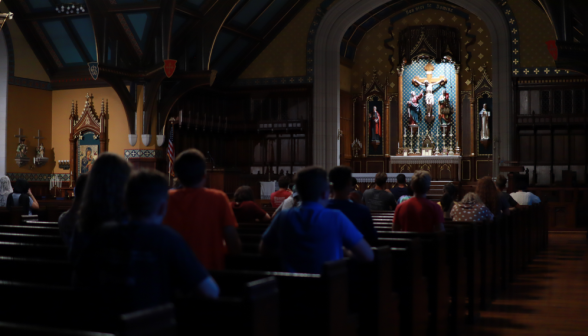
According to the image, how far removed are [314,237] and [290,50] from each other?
49.3 ft

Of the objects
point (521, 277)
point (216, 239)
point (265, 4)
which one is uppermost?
point (265, 4)

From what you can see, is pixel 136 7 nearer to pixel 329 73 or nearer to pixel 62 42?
pixel 62 42

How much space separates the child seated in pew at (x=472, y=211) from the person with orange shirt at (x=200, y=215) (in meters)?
3.93

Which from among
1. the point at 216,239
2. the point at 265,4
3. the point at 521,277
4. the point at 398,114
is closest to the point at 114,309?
the point at 216,239

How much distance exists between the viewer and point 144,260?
217cm

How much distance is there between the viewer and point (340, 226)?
316 cm

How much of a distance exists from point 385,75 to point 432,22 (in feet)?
6.98

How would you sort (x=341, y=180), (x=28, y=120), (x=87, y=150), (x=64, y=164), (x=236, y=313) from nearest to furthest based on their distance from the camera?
(x=236, y=313) → (x=341, y=180) → (x=28, y=120) → (x=87, y=150) → (x=64, y=164)

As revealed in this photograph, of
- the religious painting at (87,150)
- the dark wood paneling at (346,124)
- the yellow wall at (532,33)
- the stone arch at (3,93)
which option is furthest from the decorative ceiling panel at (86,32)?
the yellow wall at (532,33)

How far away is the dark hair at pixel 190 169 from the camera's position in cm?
326

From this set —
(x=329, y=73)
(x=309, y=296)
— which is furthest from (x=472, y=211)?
(x=329, y=73)

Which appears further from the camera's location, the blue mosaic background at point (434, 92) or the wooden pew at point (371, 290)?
the blue mosaic background at point (434, 92)

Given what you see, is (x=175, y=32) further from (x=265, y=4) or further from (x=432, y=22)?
(x=432, y=22)

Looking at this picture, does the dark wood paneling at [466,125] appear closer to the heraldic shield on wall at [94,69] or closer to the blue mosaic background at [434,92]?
the blue mosaic background at [434,92]
